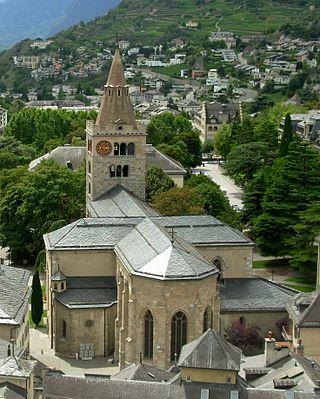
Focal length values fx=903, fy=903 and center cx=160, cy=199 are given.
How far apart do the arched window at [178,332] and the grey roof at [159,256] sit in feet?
8.56

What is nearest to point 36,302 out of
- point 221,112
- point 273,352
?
point 273,352

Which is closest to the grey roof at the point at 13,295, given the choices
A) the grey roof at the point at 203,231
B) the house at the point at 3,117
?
the grey roof at the point at 203,231

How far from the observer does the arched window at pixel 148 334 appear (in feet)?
169

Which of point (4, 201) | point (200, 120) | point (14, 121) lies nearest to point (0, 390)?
point (4, 201)

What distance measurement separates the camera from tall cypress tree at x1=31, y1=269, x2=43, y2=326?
206 feet

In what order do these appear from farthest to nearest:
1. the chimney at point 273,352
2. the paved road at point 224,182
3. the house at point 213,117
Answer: the house at point 213,117 < the paved road at point 224,182 < the chimney at point 273,352

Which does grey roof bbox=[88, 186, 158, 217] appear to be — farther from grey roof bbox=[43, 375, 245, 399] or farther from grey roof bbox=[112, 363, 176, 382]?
grey roof bbox=[43, 375, 245, 399]

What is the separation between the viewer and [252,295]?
5894cm

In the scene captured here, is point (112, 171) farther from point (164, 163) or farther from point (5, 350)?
point (5, 350)

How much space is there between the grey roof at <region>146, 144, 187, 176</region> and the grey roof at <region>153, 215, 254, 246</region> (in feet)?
122

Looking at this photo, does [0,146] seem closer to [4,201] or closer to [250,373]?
[4,201]

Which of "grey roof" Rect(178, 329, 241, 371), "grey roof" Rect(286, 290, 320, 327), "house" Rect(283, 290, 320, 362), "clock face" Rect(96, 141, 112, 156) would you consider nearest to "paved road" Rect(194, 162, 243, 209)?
"clock face" Rect(96, 141, 112, 156)

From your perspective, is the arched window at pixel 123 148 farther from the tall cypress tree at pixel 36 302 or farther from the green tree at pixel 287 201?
the tall cypress tree at pixel 36 302

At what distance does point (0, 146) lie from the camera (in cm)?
12800
